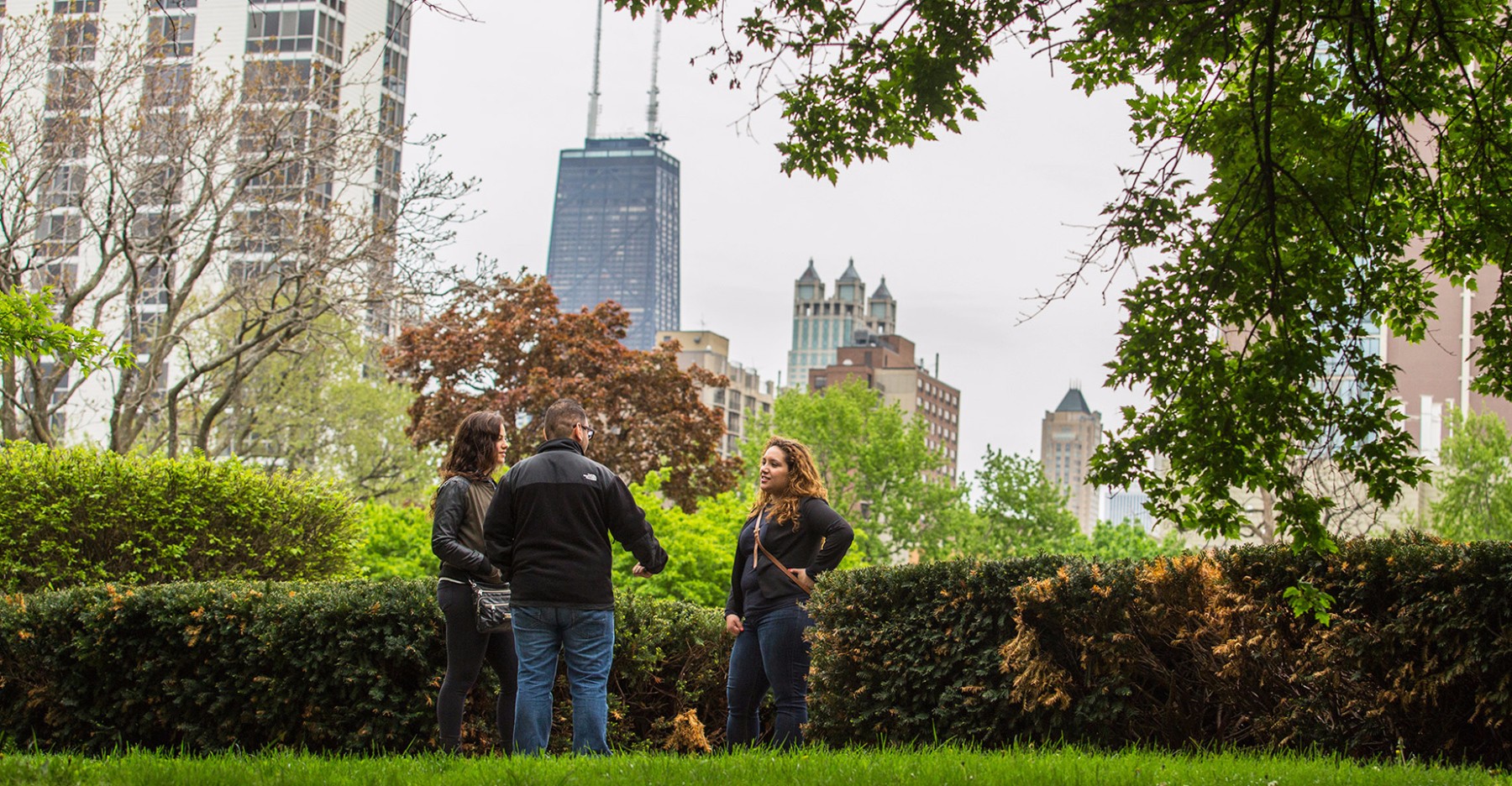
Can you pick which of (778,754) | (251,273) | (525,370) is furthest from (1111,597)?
(525,370)

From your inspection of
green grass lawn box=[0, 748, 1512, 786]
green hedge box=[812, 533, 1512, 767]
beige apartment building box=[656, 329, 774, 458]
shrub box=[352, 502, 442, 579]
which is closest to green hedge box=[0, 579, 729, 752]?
green hedge box=[812, 533, 1512, 767]

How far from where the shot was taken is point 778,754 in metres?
5.84

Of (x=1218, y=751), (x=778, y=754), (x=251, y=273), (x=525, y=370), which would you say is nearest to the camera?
(x=778, y=754)

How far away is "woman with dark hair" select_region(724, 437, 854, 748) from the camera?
6965mm

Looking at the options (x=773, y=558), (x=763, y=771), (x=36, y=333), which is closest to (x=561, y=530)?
(x=773, y=558)

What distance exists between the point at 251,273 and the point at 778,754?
23.4 metres

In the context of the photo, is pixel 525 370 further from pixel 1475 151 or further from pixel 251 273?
pixel 1475 151

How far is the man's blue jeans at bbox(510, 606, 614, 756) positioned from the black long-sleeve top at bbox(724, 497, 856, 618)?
98 centimetres

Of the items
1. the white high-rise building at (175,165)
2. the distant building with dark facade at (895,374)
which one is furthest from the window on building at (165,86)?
the distant building with dark facade at (895,374)

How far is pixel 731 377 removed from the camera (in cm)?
12238

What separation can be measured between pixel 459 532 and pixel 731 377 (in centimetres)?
11564

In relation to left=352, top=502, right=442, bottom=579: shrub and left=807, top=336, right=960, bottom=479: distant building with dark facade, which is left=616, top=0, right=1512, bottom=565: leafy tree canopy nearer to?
left=352, top=502, right=442, bottom=579: shrub

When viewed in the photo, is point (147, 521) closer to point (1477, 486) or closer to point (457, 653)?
point (457, 653)

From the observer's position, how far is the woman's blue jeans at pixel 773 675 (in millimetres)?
6938
